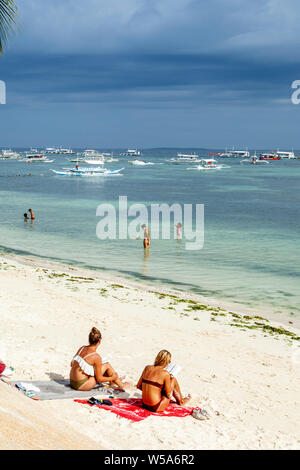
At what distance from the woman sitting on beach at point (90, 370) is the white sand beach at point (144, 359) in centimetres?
61

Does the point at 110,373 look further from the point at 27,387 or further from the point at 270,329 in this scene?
the point at 270,329

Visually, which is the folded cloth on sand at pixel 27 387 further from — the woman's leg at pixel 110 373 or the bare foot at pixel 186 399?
the bare foot at pixel 186 399

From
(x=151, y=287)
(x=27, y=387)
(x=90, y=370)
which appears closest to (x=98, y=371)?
(x=90, y=370)

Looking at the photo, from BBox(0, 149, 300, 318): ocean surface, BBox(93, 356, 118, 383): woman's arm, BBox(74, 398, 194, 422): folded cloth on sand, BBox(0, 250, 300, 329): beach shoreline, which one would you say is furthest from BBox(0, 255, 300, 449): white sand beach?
BBox(0, 149, 300, 318): ocean surface

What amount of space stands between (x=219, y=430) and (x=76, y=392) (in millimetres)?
2650

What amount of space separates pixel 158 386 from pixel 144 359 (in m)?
3.21

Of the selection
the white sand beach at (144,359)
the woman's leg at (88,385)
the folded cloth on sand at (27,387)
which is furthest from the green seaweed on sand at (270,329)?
the folded cloth on sand at (27,387)

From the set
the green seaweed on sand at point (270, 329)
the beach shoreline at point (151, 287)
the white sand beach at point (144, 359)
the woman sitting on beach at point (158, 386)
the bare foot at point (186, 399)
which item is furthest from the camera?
Result: the beach shoreline at point (151, 287)

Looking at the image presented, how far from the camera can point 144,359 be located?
451 inches

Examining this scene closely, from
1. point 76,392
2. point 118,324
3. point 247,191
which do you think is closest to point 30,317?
point 118,324

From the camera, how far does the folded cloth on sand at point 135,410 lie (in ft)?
26.4

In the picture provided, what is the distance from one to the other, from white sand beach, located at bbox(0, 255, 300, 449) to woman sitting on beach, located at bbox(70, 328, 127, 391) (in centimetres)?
61

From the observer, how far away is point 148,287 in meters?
20.6
